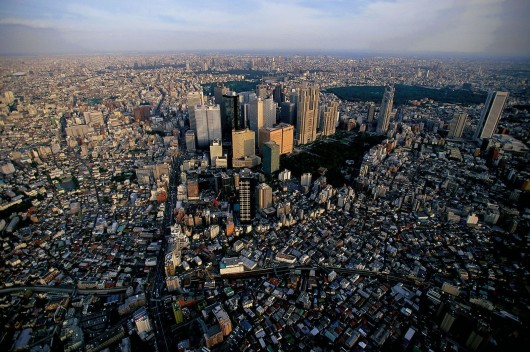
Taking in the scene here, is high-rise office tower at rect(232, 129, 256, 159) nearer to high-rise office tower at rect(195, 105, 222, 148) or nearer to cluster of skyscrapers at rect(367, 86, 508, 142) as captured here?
high-rise office tower at rect(195, 105, 222, 148)

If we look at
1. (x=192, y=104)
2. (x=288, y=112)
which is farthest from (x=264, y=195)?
(x=192, y=104)

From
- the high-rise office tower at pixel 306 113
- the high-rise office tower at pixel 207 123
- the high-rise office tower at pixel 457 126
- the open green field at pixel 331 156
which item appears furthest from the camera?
the high-rise office tower at pixel 457 126

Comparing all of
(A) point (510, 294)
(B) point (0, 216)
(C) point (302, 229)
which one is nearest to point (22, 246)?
(B) point (0, 216)

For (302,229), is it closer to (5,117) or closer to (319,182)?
(319,182)

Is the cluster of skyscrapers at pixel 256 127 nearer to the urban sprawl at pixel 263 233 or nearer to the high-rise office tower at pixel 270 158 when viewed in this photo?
the high-rise office tower at pixel 270 158

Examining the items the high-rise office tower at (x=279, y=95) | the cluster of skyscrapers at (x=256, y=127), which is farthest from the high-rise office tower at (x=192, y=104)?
the high-rise office tower at (x=279, y=95)

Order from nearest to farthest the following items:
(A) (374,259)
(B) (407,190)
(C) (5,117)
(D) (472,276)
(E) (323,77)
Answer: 1. (D) (472,276)
2. (A) (374,259)
3. (B) (407,190)
4. (C) (5,117)
5. (E) (323,77)
